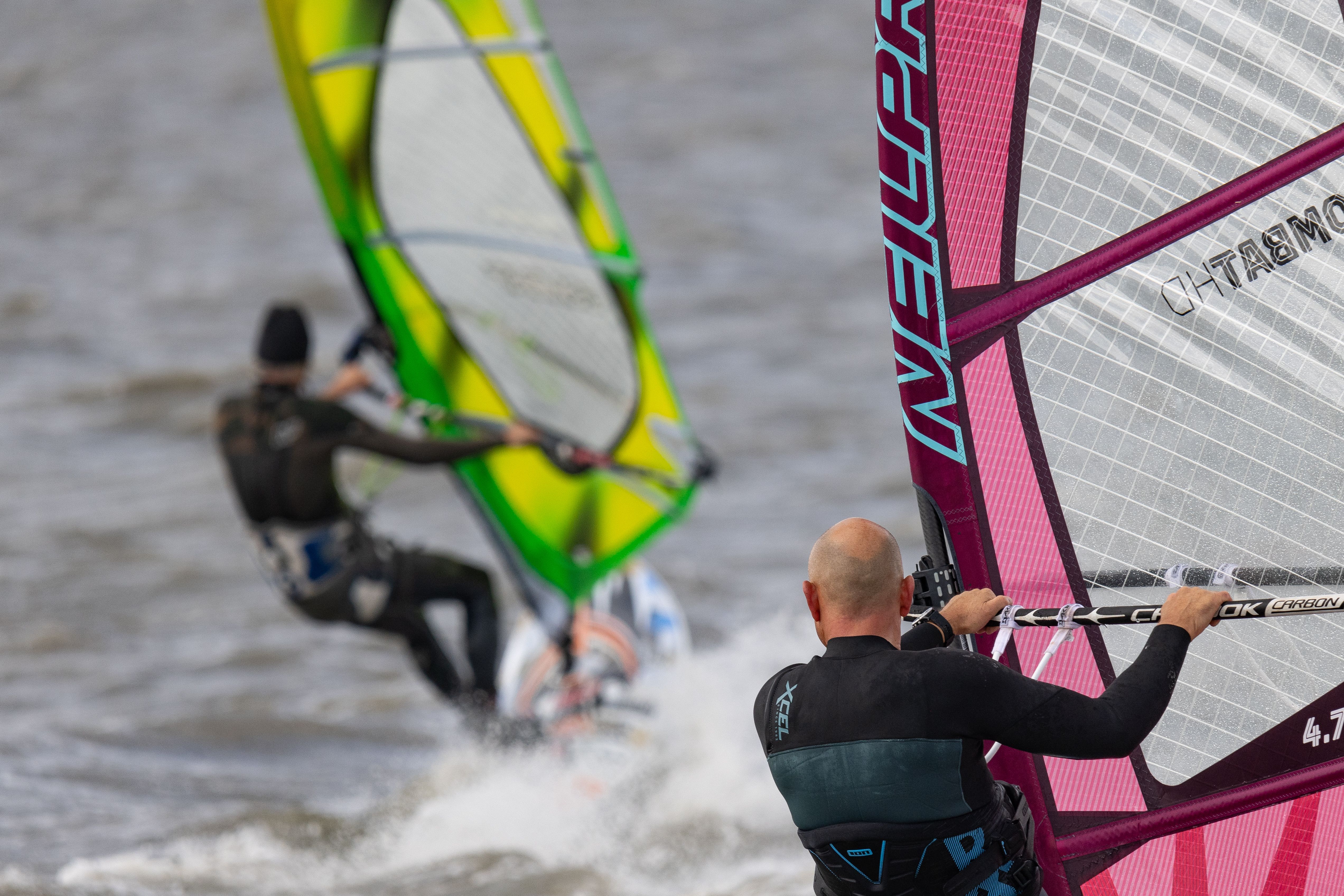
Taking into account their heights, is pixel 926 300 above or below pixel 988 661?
above

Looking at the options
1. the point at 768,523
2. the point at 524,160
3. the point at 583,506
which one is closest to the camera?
the point at 524,160

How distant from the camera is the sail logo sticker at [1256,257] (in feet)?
8.45

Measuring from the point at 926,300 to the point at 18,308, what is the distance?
1372 cm

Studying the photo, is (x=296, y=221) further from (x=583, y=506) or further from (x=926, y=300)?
(x=926, y=300)

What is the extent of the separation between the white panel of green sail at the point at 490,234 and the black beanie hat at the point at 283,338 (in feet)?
2.72

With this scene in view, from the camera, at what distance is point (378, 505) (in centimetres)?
1050

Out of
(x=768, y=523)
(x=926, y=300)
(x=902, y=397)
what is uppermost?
(x=926, y=300)

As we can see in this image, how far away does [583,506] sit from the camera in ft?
20.7

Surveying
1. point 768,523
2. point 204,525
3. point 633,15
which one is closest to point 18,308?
point 204,525

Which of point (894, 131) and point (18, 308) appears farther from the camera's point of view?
point (18, 308)

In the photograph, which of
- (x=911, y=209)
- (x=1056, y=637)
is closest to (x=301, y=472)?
(x=911, y=209)

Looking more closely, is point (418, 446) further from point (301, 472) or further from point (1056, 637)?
point (1056, 637)

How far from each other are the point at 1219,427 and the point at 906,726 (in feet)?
2.72

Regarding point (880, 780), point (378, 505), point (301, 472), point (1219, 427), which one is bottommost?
point (378, 505)
